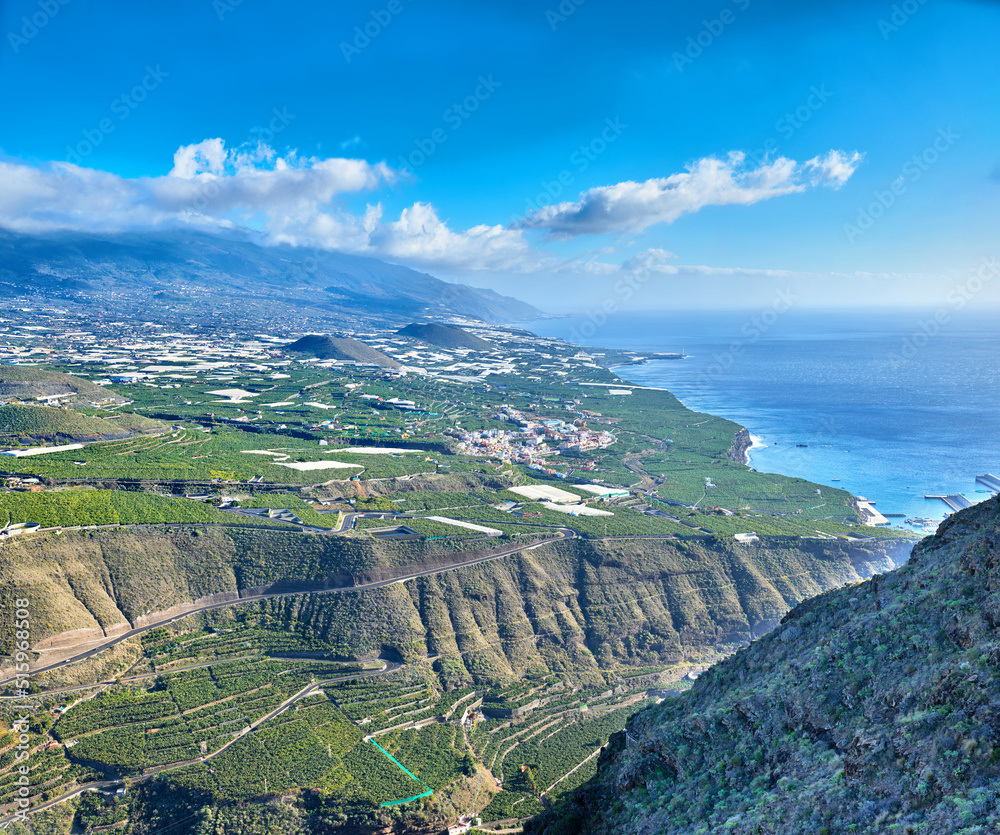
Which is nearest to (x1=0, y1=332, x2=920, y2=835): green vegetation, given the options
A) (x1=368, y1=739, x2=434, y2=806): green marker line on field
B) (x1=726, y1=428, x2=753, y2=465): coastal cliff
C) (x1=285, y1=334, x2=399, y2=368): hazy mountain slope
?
(x1=368, y1=739, x2=434, y2=806): green marker line on field

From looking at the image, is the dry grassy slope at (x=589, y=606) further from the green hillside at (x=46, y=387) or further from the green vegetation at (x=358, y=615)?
the green hillside at (x=46, y=387)

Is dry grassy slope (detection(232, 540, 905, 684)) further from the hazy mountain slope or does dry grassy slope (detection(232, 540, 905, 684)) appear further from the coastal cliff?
the hazy mountain slope

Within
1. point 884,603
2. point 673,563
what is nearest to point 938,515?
point 673,563

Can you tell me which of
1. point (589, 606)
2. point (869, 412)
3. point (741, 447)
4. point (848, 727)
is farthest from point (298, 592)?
point (869, 412)

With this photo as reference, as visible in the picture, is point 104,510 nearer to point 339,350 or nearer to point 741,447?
point 741,447
